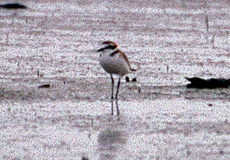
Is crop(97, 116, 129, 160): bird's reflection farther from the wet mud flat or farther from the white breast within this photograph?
the white breast

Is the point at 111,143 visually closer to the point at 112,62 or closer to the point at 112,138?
the point at 112,138

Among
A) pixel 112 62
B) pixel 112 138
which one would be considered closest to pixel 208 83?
pixel 112 62

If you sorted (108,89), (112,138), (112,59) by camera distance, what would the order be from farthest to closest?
1. (108,89)
2. (112,59)
3. (112,138)

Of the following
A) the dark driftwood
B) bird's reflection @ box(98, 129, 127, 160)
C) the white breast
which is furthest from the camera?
the dark driftwood

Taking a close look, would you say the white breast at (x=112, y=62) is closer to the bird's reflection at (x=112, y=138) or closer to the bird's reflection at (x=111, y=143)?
the bird's reflection at (x=112, y=138)

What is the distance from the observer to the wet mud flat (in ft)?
23.4

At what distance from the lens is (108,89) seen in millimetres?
10562

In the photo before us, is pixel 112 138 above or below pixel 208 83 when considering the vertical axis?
above

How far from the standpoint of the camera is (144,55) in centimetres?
1388

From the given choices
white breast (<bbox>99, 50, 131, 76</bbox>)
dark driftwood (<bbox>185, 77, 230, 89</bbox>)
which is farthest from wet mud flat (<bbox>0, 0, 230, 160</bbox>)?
white breast (<bbox>99, 50, 131, 76</bbox>)

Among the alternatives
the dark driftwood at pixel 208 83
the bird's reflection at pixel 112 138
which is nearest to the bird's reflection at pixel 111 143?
the bird's reflection at pixel 112 138

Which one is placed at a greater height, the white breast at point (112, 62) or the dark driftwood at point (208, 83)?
the white breast at point (112, 62)

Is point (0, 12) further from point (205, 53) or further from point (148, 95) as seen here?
point (148, 95)

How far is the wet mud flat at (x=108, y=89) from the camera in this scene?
281 inches
